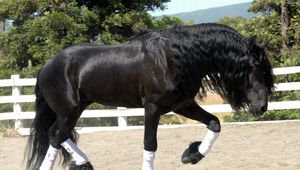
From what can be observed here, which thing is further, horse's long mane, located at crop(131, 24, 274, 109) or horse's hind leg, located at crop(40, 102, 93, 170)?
horse's hind leg, located at crop(40, 102, 93, 170)

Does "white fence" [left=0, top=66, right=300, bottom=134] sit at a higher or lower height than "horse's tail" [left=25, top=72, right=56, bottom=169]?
lower

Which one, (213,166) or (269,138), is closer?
(213,166)

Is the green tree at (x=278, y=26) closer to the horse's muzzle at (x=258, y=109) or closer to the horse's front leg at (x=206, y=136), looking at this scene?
the horse's front leg at (x=206, y=136)

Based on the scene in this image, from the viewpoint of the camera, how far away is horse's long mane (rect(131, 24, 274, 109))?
13.9 feet

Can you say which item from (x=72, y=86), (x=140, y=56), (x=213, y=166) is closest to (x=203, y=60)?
(x=140, y=56)

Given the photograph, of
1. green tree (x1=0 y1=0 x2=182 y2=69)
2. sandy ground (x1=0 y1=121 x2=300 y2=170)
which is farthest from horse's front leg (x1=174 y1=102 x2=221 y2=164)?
green tree (x1=0 y1=0 x2=182 y2=69)

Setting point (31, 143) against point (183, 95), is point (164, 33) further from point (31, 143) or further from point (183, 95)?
point (31, 143)

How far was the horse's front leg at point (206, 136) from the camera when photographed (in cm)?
458

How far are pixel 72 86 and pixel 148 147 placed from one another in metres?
1.09

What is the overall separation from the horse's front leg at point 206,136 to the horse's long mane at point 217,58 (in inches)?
11.4

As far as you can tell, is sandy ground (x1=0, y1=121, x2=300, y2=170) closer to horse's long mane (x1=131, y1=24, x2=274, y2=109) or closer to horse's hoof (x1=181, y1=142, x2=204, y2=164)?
horse's hoof (x1=181, y1=142, x2=204, y2=164)

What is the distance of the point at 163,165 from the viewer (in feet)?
20.9

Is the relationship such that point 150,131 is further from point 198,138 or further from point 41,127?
point 198,138

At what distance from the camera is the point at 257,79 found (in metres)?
4.22
